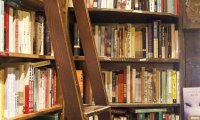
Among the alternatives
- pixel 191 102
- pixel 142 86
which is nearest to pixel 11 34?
pixel 142 86

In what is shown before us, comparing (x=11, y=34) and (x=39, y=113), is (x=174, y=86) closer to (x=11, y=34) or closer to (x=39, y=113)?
(x=39, y=113)

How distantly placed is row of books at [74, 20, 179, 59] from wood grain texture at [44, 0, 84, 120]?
85 cm

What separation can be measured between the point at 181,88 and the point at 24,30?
1315mm

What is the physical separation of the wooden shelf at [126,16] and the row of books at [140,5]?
0.12ft

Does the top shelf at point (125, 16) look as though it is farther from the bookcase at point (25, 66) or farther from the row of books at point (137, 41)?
the bookcase at point (25, 66)

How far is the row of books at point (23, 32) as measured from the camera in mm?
1394

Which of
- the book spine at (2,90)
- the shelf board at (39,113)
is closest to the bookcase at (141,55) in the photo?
the shelf board at (39,113)

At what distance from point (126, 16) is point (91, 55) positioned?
644 mm

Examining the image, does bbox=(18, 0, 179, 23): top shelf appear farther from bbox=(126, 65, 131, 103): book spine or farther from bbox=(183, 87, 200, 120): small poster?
bbox=(183, 87, 200, 120): small poster

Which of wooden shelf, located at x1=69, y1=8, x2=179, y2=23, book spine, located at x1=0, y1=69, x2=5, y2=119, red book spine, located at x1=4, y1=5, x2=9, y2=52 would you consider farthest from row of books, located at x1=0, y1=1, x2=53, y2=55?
wooden shelf, located at x1=69, y1=8, x2=179, y2=23

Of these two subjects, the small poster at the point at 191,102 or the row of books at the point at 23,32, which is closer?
the row of books at the point at 23,32

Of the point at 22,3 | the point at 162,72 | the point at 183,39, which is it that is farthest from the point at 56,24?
the point at 183,39

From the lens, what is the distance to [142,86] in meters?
2.23

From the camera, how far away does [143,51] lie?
2264 millimetres
